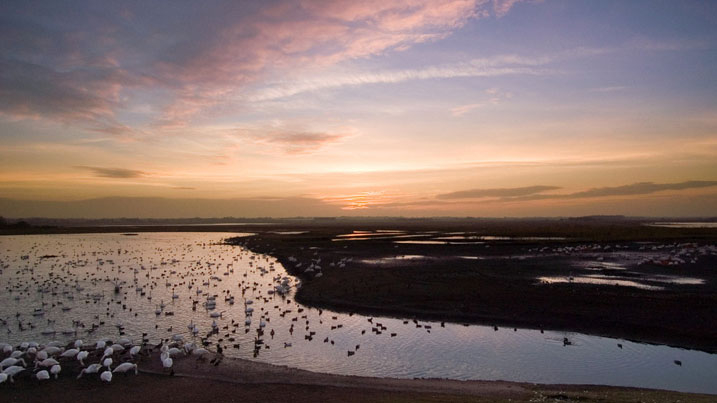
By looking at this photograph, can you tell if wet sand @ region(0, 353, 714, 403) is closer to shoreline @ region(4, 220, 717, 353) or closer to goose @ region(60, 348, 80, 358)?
goose @ region(60, 348, 80, 358)

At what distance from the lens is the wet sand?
1207 centimetres

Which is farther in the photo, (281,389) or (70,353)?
(70,353)

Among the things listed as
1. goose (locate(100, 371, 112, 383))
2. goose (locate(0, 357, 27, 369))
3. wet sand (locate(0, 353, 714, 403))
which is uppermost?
goose (locate(0, 357, 27, 369))

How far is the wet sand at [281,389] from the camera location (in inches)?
475

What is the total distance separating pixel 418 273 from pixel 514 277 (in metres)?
7.24

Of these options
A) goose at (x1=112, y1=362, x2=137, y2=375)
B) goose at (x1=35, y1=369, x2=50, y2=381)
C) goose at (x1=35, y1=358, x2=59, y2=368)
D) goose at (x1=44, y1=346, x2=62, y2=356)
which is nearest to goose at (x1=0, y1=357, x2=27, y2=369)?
goose at (x1=35, y1=358, x2=59, y2=368)

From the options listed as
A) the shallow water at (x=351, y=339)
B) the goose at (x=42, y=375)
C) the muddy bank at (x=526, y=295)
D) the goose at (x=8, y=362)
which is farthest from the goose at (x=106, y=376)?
the muddy bank at (x=526, y=295)

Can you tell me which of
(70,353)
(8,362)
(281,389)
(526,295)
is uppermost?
(8,362)

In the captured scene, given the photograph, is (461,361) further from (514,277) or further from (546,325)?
(514,277)

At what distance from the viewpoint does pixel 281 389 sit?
1312 centimetres

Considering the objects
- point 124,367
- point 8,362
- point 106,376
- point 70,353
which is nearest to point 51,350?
point 70,353

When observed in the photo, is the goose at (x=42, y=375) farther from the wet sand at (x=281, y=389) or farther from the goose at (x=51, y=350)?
the goose at (x=51, y=350)

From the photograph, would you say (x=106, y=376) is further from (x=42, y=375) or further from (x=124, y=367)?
(x=42, y=375)

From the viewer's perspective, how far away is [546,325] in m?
20.7
